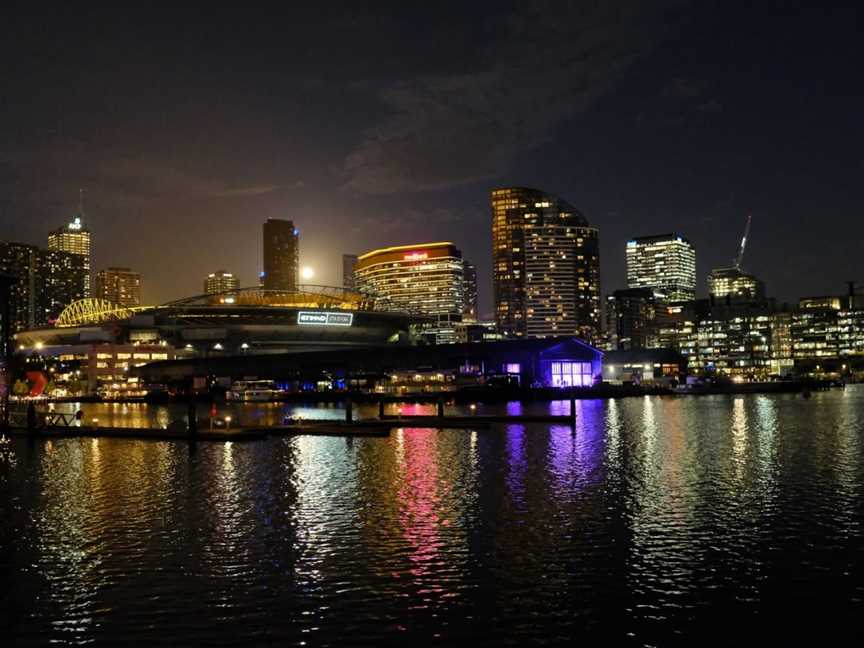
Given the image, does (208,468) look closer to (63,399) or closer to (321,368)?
(321,368)

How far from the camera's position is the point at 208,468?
46.2m

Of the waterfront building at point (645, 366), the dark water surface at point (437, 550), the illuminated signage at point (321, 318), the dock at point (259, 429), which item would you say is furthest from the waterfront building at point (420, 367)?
the dark water surface at point (437, 550)

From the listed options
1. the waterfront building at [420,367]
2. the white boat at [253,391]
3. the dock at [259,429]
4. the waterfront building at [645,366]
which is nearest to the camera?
the dock at [259,429]

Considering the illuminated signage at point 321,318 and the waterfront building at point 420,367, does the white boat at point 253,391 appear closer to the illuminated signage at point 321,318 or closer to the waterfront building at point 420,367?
the waterfront building at point 420,367

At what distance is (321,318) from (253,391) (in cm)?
4552

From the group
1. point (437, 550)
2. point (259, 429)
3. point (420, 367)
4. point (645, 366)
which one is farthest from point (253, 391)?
point (437, 550)

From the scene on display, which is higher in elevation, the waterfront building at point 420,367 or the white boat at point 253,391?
the waterfront building at point 420,367

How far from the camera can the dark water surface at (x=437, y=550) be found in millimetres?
18594

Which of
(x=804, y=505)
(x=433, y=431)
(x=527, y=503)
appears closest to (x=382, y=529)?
(x=527, y=503)

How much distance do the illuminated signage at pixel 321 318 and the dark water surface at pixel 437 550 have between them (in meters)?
144

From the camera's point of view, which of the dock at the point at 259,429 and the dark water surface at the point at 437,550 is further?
the dock at the point at 259,429

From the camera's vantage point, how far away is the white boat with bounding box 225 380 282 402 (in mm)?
148750

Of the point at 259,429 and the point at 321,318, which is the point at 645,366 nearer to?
the point at 321,318

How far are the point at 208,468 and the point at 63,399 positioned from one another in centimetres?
13717
